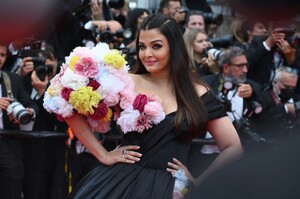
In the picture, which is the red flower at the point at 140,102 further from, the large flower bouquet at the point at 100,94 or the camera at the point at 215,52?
the camera at the point at 215,52

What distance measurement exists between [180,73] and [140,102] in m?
0.35

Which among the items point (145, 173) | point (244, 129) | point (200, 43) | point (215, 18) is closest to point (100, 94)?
point (145, 173)

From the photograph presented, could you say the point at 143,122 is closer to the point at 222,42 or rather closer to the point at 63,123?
the point at 63,123

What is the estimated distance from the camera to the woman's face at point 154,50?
3678mm

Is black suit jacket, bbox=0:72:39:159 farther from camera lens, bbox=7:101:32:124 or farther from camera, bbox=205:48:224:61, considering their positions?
camera, bbox=205:48:224:61

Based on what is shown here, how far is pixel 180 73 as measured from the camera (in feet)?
12.2

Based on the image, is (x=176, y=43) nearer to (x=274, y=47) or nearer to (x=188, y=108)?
(x=188, y=108)

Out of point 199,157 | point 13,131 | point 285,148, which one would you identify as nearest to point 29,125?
point 13,131

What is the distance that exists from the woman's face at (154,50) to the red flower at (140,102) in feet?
0.72

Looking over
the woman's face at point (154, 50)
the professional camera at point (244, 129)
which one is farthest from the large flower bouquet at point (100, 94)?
the professional camera at point (244, 129)

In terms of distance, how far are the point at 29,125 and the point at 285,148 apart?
175 inches

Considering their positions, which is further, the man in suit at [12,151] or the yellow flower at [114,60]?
the man in suit at [12,151]

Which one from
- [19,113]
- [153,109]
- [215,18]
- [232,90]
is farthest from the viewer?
[232,90]

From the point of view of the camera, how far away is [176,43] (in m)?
3.73
